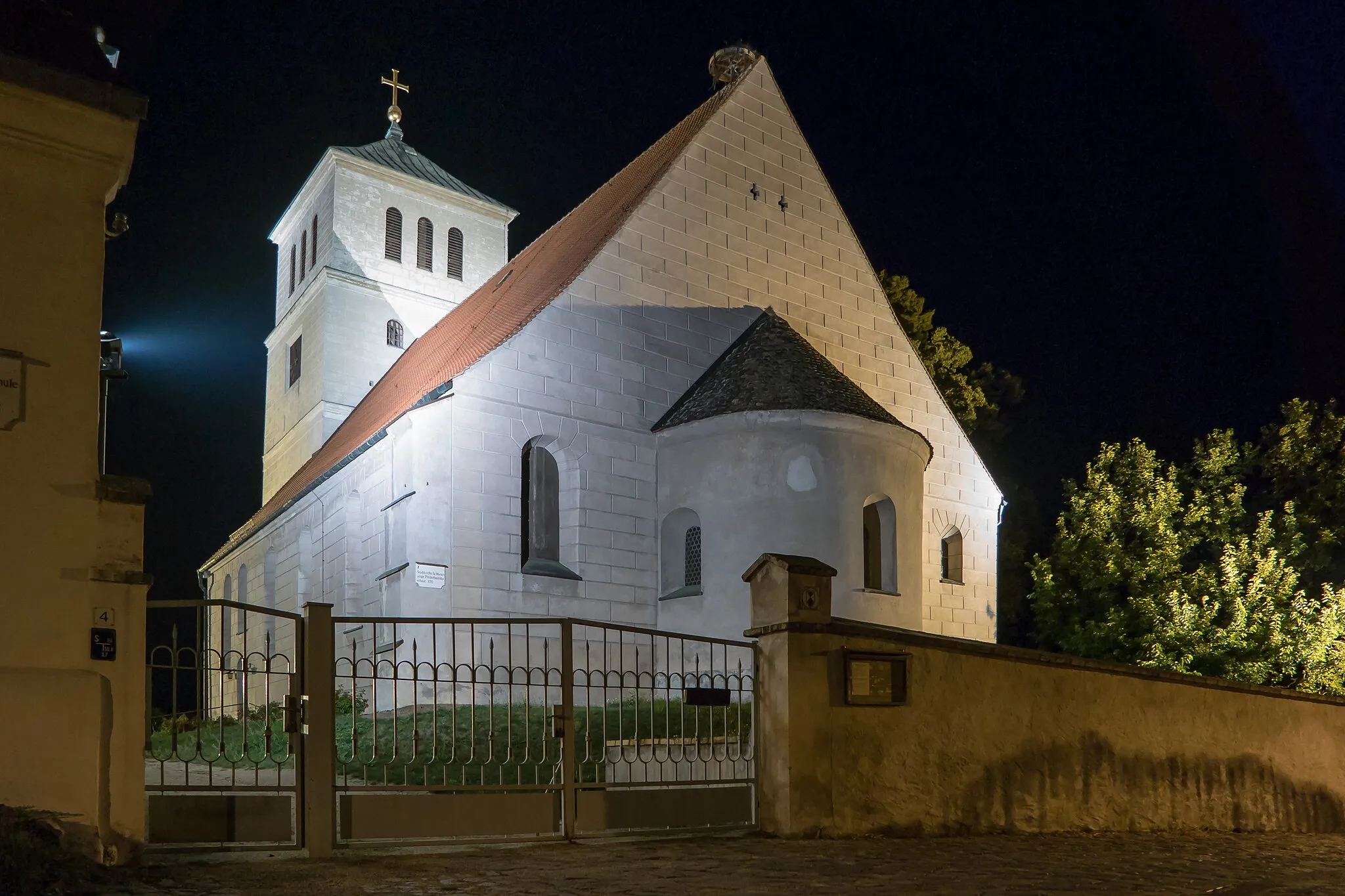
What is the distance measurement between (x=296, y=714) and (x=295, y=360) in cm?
2691

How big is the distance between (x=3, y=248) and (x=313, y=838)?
13.6 feet

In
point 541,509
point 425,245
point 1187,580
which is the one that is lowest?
point 1187,580

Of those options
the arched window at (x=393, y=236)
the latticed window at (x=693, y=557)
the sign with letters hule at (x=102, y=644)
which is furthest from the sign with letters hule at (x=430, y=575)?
the arched window at (x=393, y=236)

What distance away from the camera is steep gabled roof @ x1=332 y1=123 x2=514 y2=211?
3341 cm

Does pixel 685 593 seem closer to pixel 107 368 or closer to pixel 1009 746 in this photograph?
pixel 1009 746

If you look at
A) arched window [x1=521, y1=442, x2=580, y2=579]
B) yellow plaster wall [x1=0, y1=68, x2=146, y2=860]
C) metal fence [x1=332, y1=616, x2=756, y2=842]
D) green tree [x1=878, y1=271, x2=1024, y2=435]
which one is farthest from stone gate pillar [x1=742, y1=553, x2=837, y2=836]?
green tree [x1=878, y1=271, x2=1024, y2=435]

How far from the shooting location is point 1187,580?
83.2 ft

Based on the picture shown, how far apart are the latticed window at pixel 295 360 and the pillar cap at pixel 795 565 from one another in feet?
82.1

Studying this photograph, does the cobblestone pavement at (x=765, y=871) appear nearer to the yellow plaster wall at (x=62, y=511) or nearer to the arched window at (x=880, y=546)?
the yellow plaster wall at (x=62, y=511)

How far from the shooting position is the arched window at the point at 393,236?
3291cm

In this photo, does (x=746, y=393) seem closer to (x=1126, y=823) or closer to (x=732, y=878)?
(x=1126, y=823)

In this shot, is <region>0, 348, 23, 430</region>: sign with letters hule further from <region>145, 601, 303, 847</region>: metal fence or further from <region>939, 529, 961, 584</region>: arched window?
<region>939, 529, 961, 584</region>: arched window

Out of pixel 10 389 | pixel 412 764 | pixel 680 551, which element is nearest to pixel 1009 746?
pixel 412 764

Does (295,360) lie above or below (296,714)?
above
